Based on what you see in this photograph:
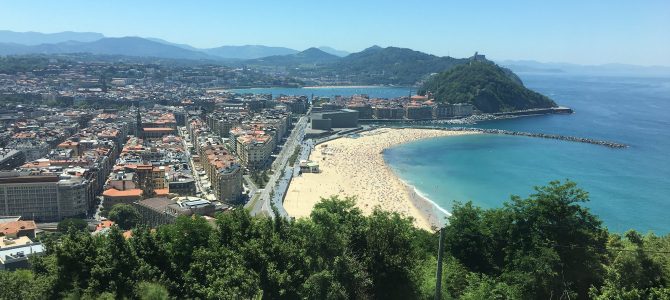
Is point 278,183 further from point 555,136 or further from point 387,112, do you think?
point 387,112

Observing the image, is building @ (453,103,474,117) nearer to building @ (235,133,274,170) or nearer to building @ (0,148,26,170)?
building @ (235,133,274,170)

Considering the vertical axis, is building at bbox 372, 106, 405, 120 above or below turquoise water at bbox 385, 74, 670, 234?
above

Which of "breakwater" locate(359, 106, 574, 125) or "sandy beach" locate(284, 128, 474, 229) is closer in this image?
"sandy beach" locate(284, 128, 474, 229)

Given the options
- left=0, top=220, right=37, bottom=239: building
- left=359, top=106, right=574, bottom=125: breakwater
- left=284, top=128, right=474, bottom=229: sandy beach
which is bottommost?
left=284, top=128, right=474, bottom=229: sandy beach

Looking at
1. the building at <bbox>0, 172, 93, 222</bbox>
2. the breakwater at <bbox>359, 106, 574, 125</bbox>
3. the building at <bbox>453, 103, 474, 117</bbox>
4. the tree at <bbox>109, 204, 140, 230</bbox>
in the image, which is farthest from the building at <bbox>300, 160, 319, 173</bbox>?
the building at <bbox>453, 103, 474, 117</bbox>

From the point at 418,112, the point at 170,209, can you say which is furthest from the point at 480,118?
the point at 170,209

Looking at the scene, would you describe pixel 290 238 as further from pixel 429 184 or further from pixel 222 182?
pixel 429 184
